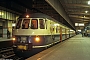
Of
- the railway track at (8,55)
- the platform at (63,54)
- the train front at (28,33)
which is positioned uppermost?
the train front at (28,33)

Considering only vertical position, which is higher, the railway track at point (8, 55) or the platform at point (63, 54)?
the platform at point (63, 54)

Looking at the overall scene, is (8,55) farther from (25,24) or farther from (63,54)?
(63,54)

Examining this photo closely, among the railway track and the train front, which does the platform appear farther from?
the railway track

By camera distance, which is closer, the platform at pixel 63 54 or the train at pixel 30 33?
the platform at pixel 63 54

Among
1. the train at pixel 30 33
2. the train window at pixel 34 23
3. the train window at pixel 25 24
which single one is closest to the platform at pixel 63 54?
the train at pixel 30 33

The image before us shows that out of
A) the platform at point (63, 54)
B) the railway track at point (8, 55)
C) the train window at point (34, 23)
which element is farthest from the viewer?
the railway track at point (8, 55)

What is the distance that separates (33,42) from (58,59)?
409 cm

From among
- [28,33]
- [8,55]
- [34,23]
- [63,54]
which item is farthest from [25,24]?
[63,54]

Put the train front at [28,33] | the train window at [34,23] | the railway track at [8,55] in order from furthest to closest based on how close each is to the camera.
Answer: the railway track at [8,55], the train window at [34,23], the train front at [28,33]

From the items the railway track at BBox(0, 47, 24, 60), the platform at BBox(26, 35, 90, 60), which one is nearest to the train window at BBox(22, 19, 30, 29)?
the platform at BBox(26, 35, 90, 60)

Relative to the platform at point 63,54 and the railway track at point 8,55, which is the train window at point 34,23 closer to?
the platform at point 63,54

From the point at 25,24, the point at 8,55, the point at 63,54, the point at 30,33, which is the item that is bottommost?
the point at 8,55

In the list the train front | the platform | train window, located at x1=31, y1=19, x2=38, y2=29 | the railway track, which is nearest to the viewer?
the platform

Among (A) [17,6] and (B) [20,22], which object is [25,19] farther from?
(A) [17,6]
